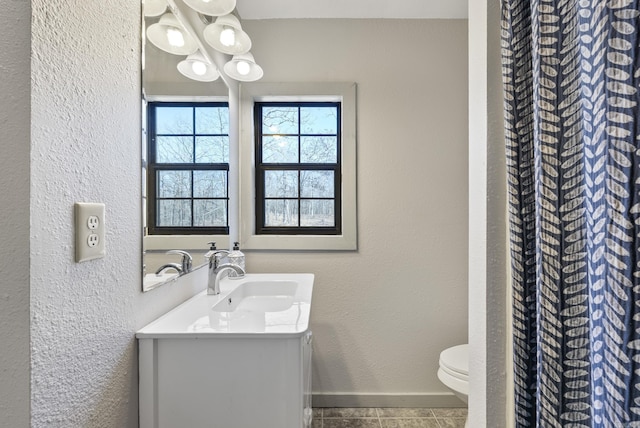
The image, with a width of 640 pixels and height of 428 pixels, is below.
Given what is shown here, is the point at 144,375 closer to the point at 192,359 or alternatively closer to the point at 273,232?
the point at 192,359

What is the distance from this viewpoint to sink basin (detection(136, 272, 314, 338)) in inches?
34.2

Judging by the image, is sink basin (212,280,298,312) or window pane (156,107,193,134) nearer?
window pane (156,107,193,134)

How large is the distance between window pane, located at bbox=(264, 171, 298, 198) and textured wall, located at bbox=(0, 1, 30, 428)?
152 cm

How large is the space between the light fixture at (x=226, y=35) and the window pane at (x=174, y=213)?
2.43 ft

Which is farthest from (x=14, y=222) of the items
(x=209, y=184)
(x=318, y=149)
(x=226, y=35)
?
(x=318, y=149)

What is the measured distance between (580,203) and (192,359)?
99 cm

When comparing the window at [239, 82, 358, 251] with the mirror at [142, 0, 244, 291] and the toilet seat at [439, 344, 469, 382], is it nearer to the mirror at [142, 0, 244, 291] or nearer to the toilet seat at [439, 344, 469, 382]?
the mirror at [142, 0, 244, 291]

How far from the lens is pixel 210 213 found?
4.93 feet

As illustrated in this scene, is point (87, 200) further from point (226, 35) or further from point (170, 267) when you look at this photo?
point (226, 35)

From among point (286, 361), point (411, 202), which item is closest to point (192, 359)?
point (286, 361)

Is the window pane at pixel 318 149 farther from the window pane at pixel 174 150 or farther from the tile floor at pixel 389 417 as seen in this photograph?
the tile floor at pixel 389 417

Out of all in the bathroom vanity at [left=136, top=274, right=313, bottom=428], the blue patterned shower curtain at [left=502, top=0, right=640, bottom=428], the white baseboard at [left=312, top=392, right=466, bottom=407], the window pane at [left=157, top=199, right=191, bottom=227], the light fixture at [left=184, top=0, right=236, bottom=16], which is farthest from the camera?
the white baseboard at [left=312, top=392, right=466, bottom=407]

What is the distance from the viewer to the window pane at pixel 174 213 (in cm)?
108

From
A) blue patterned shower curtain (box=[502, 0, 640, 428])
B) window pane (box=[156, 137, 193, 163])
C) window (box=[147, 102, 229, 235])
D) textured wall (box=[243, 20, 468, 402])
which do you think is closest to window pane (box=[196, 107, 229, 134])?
window (box=[147, 102, 229, 235])
